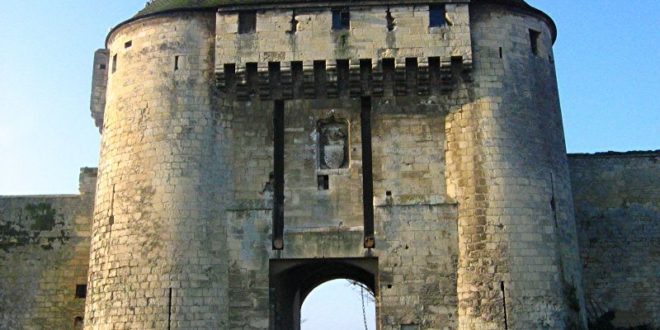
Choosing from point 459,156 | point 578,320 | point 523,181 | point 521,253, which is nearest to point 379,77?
point 459,156

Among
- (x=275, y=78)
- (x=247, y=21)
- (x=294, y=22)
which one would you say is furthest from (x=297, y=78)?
(x=247, y=21)

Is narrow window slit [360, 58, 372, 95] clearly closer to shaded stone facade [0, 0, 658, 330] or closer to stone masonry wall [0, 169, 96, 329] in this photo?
shaded stone facade [0, 0, 658, 330]

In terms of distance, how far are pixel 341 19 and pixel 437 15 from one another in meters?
2.36

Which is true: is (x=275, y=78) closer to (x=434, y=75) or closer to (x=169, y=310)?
(x=434, y=75)

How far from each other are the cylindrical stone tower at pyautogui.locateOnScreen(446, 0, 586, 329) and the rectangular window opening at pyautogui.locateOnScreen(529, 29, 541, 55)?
3 cm

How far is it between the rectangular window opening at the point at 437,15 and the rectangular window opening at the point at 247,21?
4343mm

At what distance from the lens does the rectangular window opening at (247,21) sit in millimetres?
18828

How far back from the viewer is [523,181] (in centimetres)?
1759

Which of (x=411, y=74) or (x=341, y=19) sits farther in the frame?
(x=341, y=19)

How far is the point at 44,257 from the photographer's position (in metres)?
21.1

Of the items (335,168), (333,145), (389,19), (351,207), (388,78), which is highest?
(389,19)

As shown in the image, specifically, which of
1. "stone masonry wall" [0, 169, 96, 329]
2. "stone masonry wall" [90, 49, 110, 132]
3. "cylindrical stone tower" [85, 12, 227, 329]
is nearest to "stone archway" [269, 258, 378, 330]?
"cylindrical stone tower" [85, 12, 227, 329]

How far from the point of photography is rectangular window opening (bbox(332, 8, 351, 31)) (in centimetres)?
1870

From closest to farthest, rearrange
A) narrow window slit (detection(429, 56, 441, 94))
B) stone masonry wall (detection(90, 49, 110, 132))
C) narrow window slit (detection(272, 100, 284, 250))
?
narrow window slit (detection(272, 100, 284, 250))
narrow window slit (detection(429, 56, 441, 94))
stone masonry wall (detection(90, 49, 110, 132))
